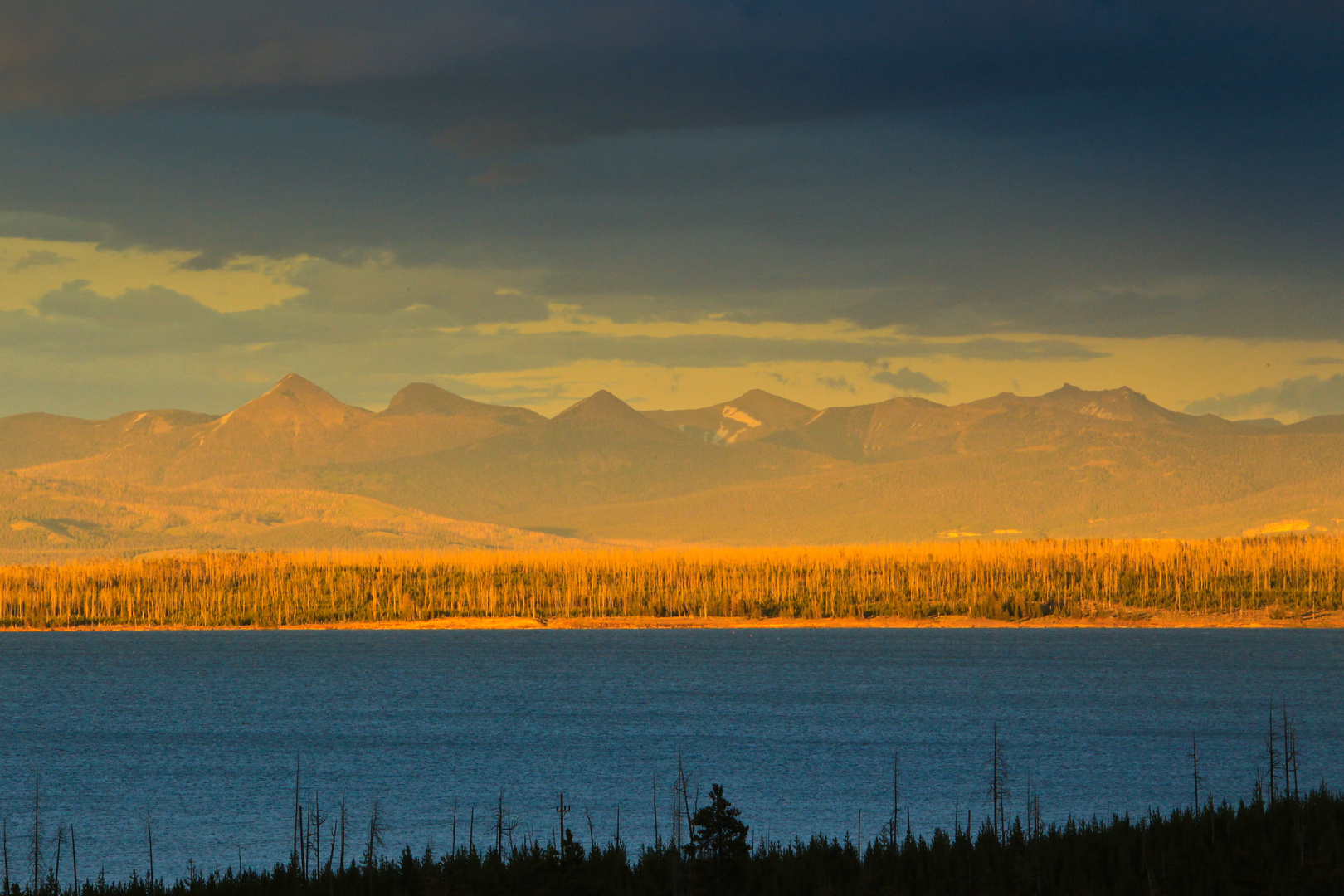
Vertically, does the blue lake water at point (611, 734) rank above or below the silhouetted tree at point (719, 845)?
below

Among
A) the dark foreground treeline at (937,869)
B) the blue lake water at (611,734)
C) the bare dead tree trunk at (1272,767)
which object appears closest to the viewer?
the dark foreground treeline at (937,869)

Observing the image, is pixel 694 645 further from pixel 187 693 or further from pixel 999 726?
pixel 999 726

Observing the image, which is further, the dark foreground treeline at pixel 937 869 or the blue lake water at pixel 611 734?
the blue lake water at pixel 611 734

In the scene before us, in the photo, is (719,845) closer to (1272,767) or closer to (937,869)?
(937,869)

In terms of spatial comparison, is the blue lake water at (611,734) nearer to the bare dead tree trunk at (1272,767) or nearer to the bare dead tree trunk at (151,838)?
the bare dead tree trunk at (151,838)

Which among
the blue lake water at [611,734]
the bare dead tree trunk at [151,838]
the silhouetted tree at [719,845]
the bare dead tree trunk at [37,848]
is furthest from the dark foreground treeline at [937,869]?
the blue lake water at [611,734]

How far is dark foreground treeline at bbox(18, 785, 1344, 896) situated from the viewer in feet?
116

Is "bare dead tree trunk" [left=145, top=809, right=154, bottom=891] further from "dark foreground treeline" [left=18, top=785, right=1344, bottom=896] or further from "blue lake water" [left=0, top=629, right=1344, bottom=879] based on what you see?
Answer: "blue lake water" [left=0, top=629, right=1344, bottom=879]

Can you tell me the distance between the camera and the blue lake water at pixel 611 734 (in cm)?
6253

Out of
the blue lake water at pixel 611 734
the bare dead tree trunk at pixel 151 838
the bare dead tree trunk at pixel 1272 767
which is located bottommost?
the blue lake water at pixel 611 734

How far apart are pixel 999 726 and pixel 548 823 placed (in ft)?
139

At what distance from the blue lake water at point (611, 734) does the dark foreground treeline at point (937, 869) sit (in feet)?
18.2

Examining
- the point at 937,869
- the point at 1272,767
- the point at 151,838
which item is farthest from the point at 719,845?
the point at 151,838

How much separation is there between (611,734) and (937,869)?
51430 millimetres
